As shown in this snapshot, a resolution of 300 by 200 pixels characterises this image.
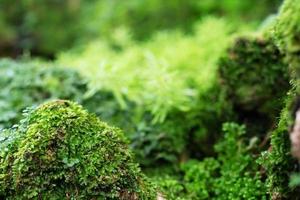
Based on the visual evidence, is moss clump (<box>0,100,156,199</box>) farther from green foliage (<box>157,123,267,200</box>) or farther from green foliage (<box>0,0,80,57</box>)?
green foliage (<box>0,0,80,57</box>)

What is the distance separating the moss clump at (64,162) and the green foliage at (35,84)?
1064 millimetres

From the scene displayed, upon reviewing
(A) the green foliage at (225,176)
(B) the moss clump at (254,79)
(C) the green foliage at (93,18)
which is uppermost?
(C) the green foliage at (93,18)

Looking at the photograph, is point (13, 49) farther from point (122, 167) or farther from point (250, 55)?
point (122, 167)

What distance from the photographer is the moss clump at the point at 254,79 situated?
9.45 ft

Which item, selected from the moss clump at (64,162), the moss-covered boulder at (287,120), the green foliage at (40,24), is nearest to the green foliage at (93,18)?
the green foliage at (40,24)

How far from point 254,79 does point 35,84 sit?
1.50 metres

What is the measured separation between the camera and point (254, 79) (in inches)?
115

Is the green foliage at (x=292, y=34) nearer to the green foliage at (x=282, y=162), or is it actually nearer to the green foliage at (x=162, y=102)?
the green foliage at (x=282, y=162)

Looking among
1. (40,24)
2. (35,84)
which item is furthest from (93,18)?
(35,84)

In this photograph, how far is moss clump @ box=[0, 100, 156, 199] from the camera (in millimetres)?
1955

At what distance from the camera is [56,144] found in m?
2.00

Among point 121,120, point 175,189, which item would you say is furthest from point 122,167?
point 121,120

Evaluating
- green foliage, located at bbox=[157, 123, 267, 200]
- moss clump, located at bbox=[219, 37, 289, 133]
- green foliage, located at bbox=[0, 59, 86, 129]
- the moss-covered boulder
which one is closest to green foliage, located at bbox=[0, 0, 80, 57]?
green foliage, located at bbox=[0, 59, 86, 129]

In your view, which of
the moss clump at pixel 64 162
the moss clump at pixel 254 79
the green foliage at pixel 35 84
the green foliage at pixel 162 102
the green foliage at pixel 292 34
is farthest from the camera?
the green foliage at pixel 35 84
